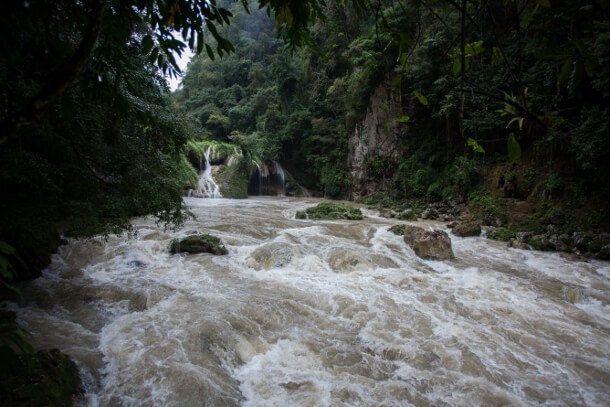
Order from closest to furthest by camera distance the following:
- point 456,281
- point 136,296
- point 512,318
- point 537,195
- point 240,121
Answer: point 512,318 → point 136,296 → point 456,281 → point 537,195 → point 240,121

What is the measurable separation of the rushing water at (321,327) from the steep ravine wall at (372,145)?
11.1m

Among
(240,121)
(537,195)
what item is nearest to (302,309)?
(537,195)

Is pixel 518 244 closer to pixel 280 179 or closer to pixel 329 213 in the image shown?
pixel 329 213

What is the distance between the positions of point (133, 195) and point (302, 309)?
8.84 feet

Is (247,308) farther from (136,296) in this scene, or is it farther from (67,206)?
(67,206)

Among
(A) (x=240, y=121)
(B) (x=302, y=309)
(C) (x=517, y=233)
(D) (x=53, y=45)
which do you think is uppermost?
(A) (x=240, y=121)

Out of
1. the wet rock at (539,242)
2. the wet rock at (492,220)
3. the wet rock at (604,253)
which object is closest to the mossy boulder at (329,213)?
the wet rock at (492,220)

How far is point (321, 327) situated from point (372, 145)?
597 inches

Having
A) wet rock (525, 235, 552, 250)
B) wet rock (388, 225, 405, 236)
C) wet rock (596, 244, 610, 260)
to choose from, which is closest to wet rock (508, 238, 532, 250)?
wet rock (525, 235, 552, 250)

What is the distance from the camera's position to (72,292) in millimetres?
4691

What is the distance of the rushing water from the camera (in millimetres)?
2959

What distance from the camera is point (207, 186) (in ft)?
62.0

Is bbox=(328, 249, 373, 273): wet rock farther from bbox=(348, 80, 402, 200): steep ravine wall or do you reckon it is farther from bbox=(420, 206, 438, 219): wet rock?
bbox=(348, 80, 402, 200): steep ravine wall

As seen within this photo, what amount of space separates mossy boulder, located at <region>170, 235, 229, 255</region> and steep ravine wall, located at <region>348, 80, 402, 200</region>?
39.8 ft
